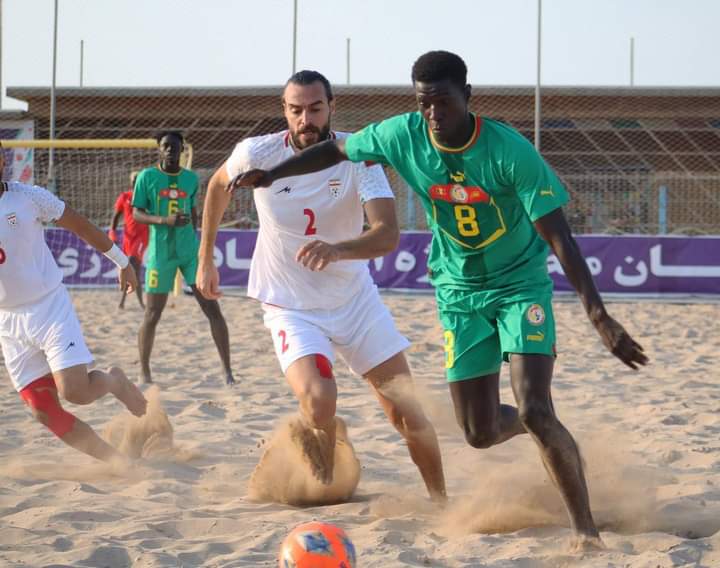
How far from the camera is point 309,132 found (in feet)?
14.3

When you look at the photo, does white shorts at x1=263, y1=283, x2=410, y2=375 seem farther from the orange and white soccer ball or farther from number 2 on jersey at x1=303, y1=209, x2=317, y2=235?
the orange and white soccer ball

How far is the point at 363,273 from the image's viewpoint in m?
4.59

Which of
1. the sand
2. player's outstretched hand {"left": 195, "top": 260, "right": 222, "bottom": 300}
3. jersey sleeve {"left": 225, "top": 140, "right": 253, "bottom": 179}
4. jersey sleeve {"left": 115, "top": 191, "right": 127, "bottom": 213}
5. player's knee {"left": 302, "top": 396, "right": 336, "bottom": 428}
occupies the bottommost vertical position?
the sand

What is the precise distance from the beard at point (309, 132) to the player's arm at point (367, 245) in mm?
381

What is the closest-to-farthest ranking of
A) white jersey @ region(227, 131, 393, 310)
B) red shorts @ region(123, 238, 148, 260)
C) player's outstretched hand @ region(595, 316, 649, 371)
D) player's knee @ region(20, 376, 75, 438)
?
player's outstretched hand @ region(595, 316, 649, 371) → white jersey @ region(227, 131, 393, 310) → player's knee @ region(20, 376, 75, 438) → red shorts @ region(123, 238, 148, 260)

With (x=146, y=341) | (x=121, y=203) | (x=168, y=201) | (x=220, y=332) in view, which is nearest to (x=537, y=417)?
(x=220, y=332)

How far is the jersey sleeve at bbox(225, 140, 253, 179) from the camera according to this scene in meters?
4.45

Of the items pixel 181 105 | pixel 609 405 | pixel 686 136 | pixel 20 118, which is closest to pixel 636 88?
pixel 686 136

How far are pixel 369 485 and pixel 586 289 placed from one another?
6.40ft

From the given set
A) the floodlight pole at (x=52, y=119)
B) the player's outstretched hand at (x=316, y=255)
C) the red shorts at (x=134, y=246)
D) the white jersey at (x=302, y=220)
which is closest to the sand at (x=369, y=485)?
the white jersey at (x=302, y=220)

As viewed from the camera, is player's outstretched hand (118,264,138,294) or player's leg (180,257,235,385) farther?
player's leg (180,257,235,385)

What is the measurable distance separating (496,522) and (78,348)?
7.37 ft

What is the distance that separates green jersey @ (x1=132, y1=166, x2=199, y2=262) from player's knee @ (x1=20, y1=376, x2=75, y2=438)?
330 centimetres

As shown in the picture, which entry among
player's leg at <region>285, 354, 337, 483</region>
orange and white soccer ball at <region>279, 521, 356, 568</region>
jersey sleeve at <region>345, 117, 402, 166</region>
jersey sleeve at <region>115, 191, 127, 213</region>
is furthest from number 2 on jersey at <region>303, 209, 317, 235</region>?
jersey sleeve at <region>115, 191, 127, 213</region>
